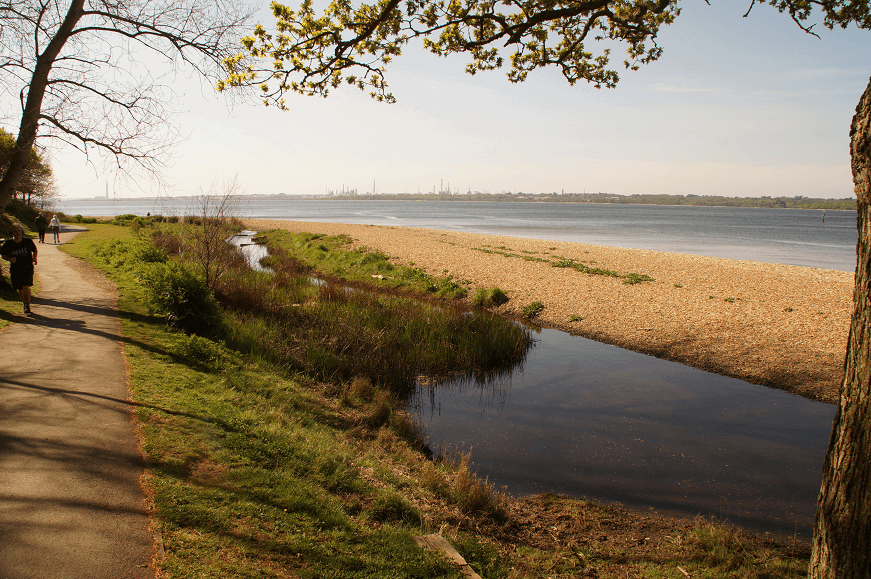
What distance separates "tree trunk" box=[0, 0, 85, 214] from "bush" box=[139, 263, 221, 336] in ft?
15.0

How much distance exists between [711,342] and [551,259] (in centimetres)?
1543

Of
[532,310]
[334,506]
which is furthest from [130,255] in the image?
[334,506]

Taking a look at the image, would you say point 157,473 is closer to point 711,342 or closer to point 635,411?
point 635,411

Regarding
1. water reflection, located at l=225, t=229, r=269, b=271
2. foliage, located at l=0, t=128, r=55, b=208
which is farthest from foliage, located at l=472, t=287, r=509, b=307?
foliage, located at l=0, t=128, r=55, b=208

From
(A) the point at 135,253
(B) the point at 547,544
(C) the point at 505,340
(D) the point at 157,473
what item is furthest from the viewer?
(A) the point at 135,253

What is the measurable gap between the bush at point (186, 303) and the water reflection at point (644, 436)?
5145 mm

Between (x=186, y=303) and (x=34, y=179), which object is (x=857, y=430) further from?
(x=34, y=179)

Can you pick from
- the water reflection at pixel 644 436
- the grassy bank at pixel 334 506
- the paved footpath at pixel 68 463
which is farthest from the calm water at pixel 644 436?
the paved footpath at pixel 68 463

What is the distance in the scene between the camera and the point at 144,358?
8.61m

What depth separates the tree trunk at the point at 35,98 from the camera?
11.6 meters

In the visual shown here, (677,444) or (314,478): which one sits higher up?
(314,478)

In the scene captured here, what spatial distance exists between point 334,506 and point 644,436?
20.0 ft

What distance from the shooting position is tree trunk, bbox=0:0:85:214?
11633 mm

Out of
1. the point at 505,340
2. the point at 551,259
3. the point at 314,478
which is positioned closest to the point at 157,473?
the point at 314,478
